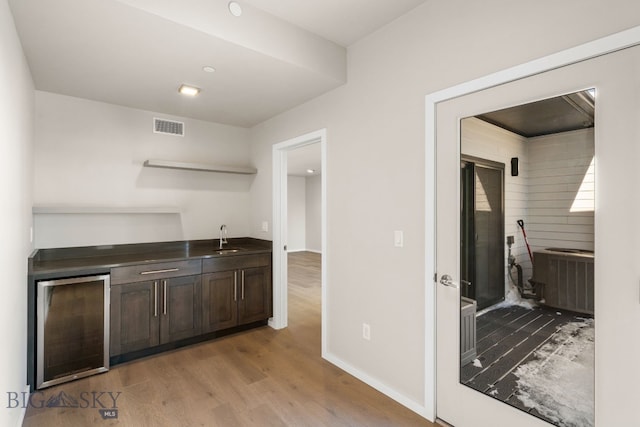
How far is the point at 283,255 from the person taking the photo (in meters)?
3.82

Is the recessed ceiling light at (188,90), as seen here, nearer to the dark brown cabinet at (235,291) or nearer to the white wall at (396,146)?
the white wall at (396,146)

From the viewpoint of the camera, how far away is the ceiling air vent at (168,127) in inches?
142

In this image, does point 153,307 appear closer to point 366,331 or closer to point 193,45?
point 366,331

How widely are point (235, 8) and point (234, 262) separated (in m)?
2.39

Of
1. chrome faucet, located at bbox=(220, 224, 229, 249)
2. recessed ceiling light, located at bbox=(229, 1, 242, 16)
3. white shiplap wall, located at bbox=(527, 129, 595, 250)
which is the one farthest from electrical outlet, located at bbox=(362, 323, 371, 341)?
recessed ceiling light, located at bbox=(229, 1, 242, 16)

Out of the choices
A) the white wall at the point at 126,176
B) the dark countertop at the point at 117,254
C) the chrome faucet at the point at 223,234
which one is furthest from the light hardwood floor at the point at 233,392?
the white wall at the point at 126,176

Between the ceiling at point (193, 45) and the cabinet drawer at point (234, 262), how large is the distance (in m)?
1.65

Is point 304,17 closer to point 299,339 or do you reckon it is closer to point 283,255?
point 283,255

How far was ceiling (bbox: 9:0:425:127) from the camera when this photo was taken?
1.84 m

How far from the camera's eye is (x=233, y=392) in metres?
2.45

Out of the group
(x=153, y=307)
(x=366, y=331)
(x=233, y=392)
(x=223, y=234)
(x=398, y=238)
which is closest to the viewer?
(x=398, y=238)

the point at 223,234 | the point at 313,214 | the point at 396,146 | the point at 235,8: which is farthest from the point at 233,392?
the point at 313,214

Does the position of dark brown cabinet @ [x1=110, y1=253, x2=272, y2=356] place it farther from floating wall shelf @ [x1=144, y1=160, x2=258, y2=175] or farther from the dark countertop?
floating wall shelf @ [x1=144, y1=160, x2=258, y2=175]

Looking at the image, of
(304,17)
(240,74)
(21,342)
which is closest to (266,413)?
(21,342)
